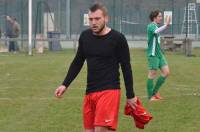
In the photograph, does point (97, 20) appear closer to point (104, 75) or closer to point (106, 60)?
point (106, 60)

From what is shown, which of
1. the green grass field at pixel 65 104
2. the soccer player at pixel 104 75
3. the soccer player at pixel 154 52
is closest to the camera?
the soccer player at pixel 104 75

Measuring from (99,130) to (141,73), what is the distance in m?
14.6

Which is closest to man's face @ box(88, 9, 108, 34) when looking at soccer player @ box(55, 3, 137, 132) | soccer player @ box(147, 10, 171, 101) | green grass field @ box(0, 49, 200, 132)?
soccer player @ box(55, 3, 137, 132)

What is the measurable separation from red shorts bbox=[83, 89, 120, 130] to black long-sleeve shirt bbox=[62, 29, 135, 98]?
0.08 m

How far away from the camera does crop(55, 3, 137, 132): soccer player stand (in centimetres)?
753

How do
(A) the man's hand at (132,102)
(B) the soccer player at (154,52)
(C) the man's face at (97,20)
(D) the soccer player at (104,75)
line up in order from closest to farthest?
1. (C) the man's face at (97,20)
2. (D) the soccer player at (104,75)
3. (A) the man's hand at (132,102)
4. (B) the soccer player at (154,52)

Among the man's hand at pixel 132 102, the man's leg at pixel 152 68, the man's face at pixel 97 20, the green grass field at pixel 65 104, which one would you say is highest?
the man's face at pixel 97 20

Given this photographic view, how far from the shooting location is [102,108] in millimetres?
7504

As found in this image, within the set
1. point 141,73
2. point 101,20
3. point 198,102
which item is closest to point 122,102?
point 198,102

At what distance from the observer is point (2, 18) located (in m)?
47.5

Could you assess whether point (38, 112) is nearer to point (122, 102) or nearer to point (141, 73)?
point (122, 102)

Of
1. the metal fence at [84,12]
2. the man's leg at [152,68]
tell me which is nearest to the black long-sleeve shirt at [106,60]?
the man's leg at [152,68]

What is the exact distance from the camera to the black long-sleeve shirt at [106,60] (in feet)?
24.9

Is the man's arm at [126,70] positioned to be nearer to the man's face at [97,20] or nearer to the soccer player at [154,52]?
the man's face at [97,20]
